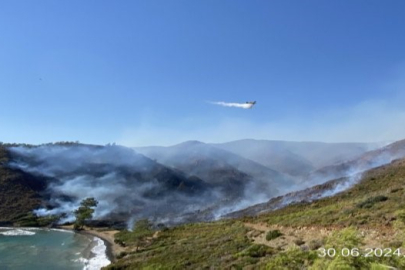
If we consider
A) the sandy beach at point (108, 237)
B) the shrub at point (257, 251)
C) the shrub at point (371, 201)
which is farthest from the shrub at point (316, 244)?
the sandy beach at point (108, 237)

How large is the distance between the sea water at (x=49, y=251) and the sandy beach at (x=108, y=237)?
2.74 feet

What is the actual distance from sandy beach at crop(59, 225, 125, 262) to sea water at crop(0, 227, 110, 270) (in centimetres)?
84

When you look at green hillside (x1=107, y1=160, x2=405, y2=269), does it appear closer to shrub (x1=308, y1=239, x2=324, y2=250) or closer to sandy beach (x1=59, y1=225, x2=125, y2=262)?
shrub (x1=308, y1=239, x2=324, y2=250)

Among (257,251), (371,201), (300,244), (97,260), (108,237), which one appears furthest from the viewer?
(108,237)

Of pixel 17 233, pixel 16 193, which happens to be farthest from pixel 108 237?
pixel 16 193

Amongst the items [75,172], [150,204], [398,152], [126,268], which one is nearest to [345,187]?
[398,152]

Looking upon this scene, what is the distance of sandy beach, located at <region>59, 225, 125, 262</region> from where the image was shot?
46.3m

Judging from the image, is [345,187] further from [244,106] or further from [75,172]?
[75,172]

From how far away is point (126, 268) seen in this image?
34.3 meters

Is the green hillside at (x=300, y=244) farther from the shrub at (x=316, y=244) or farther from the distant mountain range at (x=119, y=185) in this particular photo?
the distant mountain range at (x=119, y=185)

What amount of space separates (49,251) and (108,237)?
15028mm

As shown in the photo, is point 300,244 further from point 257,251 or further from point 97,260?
point 97,260

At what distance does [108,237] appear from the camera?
64.0 meters

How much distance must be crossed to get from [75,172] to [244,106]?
118m
